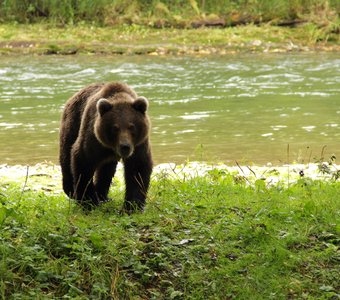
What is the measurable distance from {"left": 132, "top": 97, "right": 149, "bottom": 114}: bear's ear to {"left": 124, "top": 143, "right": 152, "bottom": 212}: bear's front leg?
0.39 meters

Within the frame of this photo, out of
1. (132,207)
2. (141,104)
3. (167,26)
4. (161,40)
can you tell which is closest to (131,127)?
(141,104)

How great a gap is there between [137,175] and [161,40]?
958 inches

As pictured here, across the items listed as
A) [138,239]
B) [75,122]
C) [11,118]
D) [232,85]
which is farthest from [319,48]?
[138,239]

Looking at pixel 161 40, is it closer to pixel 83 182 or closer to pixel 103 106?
pixel 83 182

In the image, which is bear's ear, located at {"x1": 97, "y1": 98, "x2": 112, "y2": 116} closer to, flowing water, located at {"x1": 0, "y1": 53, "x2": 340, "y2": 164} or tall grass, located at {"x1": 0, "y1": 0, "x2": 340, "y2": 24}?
flowing water, located at {"x1": 0, "y1": 53, "x2": 340, "y2": 164}

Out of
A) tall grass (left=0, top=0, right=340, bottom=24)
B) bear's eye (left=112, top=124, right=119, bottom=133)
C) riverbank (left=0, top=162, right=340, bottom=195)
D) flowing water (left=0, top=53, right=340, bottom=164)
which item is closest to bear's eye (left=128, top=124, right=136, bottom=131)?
bear's eye (left=112, top=124, right=119, bottom=133)

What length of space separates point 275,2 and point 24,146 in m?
22.7

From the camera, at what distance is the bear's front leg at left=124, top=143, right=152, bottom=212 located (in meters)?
7.78

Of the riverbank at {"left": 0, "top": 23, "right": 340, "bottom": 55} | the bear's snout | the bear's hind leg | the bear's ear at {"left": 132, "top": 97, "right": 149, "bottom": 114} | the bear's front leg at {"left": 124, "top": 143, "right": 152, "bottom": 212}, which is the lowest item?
the riverbank at {"left": 0, "top": 23, "right": 340, "bottom": 55}

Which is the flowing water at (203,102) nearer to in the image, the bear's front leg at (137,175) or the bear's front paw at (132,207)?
the bear's front leg at (137,175)

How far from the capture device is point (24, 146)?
14500 millimetres

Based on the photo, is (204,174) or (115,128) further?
(204,174)

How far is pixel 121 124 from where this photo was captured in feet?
25.0

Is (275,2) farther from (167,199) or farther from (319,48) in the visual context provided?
(167,199)
